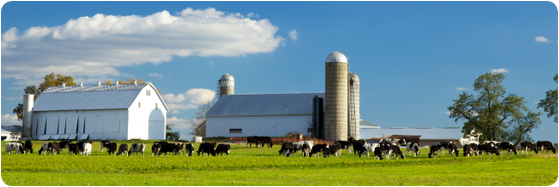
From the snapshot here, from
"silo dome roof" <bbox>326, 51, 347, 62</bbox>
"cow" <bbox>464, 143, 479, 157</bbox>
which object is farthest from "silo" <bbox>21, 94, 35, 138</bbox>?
"cow" <bbox>464, 143, 479, 157</bbox>

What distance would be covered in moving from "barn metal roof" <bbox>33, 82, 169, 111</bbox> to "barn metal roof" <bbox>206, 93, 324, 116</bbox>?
28.5 feet

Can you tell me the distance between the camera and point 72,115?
2534 inches

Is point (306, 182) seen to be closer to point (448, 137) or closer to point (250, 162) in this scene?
point (250, 162)

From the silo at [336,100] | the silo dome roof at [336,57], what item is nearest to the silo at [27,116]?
the silo at [336,100]

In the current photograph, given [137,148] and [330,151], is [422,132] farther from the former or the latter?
[137,148]

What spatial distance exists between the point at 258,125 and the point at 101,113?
18.7 m

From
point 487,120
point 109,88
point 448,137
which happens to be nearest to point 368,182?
point 487,120

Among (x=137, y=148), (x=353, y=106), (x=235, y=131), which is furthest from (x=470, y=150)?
(x=235, y=131)

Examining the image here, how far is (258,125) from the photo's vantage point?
227 ft

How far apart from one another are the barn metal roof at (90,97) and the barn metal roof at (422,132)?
25623 mm

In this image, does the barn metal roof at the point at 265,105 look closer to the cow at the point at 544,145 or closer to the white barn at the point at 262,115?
the white barn at the point at 262,115

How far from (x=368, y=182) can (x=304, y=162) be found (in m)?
9.62

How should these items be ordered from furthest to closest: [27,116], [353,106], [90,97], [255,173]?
[353,106], [27,116], [90,97], [255,173]

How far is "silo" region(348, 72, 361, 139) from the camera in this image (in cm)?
6594
